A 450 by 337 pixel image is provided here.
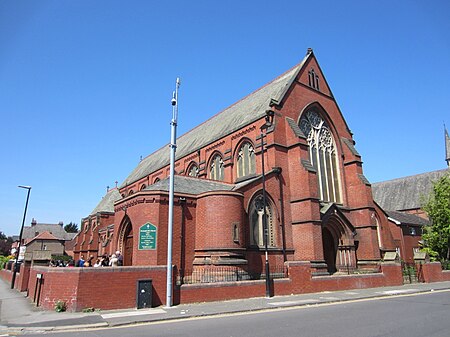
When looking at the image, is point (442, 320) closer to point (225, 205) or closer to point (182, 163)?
point (225, 205)

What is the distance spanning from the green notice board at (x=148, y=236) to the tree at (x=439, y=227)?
101 ft

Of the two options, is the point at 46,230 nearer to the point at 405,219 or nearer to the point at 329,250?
the point at 329,250

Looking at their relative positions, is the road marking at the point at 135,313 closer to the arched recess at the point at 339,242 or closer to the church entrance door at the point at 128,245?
the church entrance door at the point at 128,245

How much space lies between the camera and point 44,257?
811 inches

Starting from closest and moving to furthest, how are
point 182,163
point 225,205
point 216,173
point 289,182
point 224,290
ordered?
point 224,290 → point 225,205 → point 289,182 → point 216,173 → point 182,163

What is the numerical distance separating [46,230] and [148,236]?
291ft

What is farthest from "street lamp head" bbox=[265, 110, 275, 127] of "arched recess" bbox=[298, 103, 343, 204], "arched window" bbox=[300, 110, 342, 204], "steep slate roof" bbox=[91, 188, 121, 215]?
"steep slate roof" bbox=[91, 188, 121, 215]

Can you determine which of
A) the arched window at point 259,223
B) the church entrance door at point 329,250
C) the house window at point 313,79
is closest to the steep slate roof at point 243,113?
the house window at point 313,79

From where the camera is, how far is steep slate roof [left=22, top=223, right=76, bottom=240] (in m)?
91.9

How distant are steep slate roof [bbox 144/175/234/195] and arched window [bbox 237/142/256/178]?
9.34ft

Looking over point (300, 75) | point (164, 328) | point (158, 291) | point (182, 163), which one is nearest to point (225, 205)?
point (158, 291)

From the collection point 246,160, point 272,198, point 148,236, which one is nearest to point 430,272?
point 272,198

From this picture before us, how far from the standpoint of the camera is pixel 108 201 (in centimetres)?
5084

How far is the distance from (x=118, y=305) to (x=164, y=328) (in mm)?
4157
